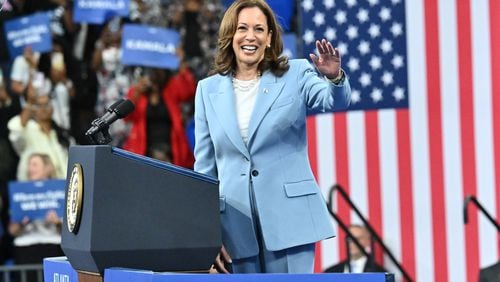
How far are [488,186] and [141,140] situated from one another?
2817mm

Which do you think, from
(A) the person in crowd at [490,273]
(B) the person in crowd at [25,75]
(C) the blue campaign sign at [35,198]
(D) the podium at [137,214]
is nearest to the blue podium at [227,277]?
(D) the podium at [137,214]

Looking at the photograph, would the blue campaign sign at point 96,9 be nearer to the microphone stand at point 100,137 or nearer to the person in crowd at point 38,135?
the person in crowd at point 38,135

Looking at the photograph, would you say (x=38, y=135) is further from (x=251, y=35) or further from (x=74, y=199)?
(x=74, y=199)

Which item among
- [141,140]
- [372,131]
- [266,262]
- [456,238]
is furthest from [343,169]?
[266,262]

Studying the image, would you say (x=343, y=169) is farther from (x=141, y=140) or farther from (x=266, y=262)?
(x=266, y=262)

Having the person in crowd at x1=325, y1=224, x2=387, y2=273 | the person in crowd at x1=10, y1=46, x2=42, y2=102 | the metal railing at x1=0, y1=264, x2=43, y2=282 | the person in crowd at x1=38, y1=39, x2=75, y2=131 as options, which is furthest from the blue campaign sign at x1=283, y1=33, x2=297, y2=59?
the metal railing at x1=0, y1=264, x2=43, y2=282

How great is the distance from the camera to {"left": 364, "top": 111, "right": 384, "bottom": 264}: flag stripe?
877 centimetres

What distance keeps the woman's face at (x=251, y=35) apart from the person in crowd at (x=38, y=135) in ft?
16.9

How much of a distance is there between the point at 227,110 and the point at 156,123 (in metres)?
5.40

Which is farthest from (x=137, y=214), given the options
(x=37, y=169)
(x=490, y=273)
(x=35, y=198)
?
(x=37, y=169)

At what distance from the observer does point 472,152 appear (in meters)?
8.45

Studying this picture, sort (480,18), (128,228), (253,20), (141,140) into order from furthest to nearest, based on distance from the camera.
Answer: (141,140), (480,18), (253,20), (128,228)

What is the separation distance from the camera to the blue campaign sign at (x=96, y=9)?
9.85 metres

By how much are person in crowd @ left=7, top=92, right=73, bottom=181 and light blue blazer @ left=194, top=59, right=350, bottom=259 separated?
5110mm
